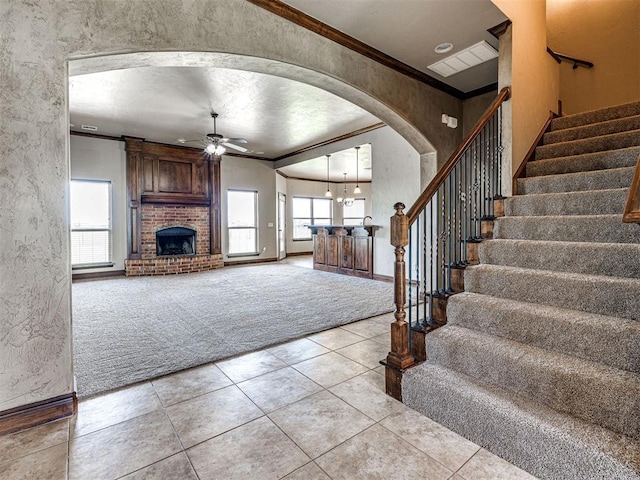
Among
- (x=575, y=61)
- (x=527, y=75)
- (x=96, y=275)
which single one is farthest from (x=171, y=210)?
(x=575, y=61)

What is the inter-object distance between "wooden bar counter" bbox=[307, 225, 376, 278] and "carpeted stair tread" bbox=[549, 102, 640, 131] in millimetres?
3491

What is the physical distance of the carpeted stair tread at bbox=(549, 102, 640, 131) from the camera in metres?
3.44

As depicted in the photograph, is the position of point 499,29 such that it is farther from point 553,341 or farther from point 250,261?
point 250,261

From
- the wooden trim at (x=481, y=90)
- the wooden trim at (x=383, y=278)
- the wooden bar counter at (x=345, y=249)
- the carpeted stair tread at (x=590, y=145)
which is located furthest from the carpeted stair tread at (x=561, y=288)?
the wooden bar counter at (x=345, y=249)

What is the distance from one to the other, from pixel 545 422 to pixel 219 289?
5155 millimetres

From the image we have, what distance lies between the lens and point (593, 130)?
345cm

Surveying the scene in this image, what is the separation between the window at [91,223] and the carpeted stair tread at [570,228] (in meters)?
7.78

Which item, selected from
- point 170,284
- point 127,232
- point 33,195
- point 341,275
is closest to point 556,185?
point 33,195

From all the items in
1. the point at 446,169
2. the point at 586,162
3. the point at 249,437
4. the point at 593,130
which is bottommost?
the point at 249,437

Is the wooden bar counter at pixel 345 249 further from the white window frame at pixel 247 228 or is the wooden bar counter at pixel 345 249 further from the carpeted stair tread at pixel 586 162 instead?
the carpeted stair tread at pixel 586 162

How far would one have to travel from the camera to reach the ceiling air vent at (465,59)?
11.8 feet

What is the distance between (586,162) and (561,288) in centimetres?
175

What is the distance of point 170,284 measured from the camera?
251 inches

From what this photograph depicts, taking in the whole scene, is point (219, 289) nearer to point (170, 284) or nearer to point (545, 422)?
point (170, 284)
